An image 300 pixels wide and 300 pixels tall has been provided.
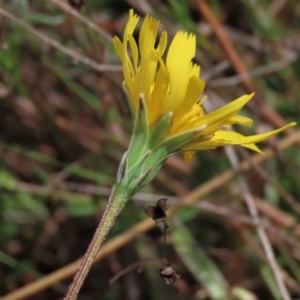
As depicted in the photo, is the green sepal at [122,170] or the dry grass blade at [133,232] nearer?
the green sepal at [122,170]

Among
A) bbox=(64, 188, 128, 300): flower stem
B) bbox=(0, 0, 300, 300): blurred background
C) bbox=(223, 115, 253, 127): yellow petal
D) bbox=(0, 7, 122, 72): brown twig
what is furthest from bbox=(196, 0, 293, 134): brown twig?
bbox=(64, 188, 128, 300): flower stem

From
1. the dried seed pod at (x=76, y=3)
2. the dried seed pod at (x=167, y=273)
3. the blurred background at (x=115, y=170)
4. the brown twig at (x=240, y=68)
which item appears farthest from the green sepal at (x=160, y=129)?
the brown twig at (x=240, y=68)

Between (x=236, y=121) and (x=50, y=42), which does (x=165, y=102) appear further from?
(x=50, y=42)

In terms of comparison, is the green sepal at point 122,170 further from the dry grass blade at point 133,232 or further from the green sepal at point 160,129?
the dry grass blade at point 133,232

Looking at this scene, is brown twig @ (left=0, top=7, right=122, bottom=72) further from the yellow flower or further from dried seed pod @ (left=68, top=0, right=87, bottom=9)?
the yellow flower

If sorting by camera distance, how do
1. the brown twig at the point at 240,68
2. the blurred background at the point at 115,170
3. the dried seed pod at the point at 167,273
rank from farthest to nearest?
1. the brown twig at the point at 240,68
2. the blurred background at the point at 115,170
3. the dried seed pod at the point at 167,273

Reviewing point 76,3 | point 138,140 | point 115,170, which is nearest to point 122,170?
point 138,140

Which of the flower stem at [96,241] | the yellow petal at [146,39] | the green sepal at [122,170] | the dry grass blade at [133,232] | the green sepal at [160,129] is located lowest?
the flower stem at [96,241]
